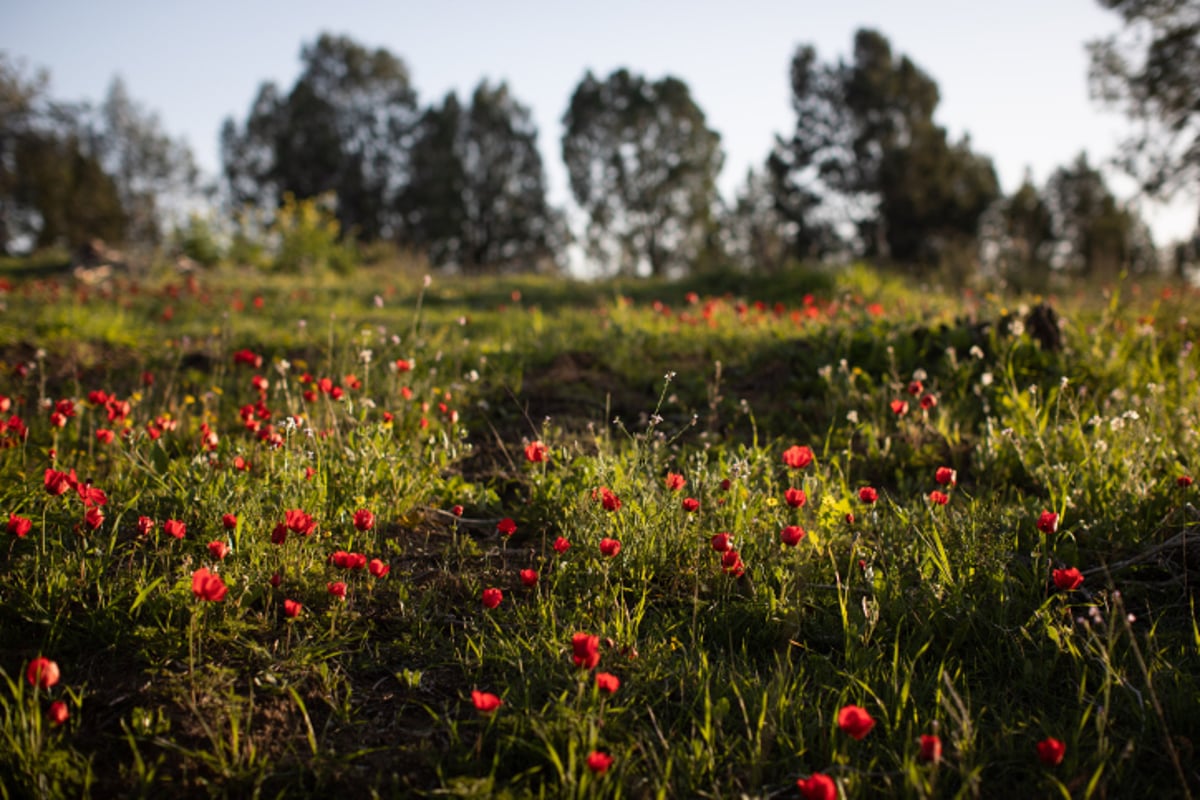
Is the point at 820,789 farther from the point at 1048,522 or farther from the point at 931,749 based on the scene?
the point at 1048,522

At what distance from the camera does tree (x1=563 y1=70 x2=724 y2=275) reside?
23.4 m

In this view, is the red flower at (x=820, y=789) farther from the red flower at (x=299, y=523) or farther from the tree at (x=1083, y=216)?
the tree at (x=1083, y=216)

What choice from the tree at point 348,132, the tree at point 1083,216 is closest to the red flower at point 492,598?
the tree at point 348,132

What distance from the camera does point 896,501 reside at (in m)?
3.16

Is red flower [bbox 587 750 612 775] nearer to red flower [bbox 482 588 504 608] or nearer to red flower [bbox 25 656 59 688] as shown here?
red flower [bbox 482 588 504 608]

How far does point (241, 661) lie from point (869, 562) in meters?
2.01

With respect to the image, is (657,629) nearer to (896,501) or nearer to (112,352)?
(896,501)

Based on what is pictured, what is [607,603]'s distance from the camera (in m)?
2.27

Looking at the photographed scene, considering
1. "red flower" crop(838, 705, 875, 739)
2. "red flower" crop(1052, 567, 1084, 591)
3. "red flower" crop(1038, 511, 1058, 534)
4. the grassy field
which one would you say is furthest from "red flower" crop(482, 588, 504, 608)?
"red flower" crop(1038, 511, 1058, 534)

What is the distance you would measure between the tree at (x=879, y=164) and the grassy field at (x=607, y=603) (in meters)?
20.4

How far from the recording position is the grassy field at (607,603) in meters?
1.70

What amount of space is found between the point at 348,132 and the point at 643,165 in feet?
46.8

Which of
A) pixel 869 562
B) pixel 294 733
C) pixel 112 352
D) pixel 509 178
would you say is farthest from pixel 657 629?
pixel 509 178

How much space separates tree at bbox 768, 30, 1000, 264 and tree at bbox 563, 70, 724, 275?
2.65 m
